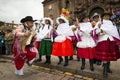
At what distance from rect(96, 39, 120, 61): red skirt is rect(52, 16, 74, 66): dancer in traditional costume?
1.66 metres

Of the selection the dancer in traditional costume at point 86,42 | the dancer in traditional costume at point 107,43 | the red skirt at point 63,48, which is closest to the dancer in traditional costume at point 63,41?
the red skirt at point 63,48

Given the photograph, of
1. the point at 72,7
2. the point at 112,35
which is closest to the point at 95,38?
the point at 112,35

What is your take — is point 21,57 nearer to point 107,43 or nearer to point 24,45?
point 24,45

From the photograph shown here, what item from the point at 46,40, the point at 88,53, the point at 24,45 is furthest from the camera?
the point at 46,40

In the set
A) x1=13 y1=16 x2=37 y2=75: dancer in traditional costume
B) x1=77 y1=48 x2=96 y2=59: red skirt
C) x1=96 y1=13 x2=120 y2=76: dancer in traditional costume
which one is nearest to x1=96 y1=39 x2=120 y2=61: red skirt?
x1=96 y1=13 x2=120 y2=76: dancer in traditional costume

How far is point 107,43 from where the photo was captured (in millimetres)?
5891

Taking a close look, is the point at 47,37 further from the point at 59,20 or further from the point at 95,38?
the point at 95,38

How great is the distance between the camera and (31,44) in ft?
21.5

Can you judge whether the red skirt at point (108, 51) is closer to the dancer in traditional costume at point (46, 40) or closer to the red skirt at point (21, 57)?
the red skirt at point (21, 57)

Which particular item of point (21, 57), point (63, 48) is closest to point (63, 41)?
point (63, 48)

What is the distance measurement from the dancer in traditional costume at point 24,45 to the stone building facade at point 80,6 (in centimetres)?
1015

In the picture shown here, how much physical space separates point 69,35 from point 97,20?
1350 mm

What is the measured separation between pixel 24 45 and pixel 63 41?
62.5 inches

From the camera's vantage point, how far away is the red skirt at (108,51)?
19.2ft
